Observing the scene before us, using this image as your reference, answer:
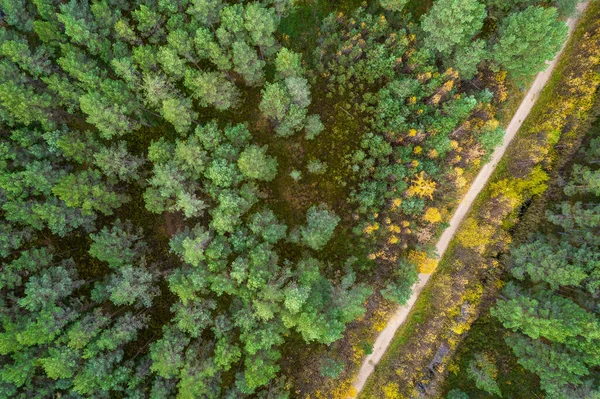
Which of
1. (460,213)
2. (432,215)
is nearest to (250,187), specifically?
(432,215)

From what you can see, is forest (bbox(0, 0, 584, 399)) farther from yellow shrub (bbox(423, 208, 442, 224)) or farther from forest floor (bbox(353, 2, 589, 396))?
forest floor (bbox(353, 2, 589, 396))

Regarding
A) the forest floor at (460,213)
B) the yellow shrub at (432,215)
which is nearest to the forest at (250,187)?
the yellow shrub at (432,215)

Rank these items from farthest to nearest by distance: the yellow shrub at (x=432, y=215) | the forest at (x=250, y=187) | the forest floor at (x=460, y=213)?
the forest floor at (x=460, y=213)
the yellow shrub at (x=432, y=215)
the forest at (x=250, y=187)

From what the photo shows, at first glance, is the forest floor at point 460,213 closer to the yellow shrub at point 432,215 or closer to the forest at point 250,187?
the forest at point 250,187

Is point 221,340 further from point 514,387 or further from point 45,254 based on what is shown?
point 514,387

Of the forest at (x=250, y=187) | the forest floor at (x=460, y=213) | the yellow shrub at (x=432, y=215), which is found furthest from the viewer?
the forest floor at (x=460, y=213)

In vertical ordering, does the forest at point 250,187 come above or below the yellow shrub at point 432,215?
above

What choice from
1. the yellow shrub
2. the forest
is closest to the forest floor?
the forest
